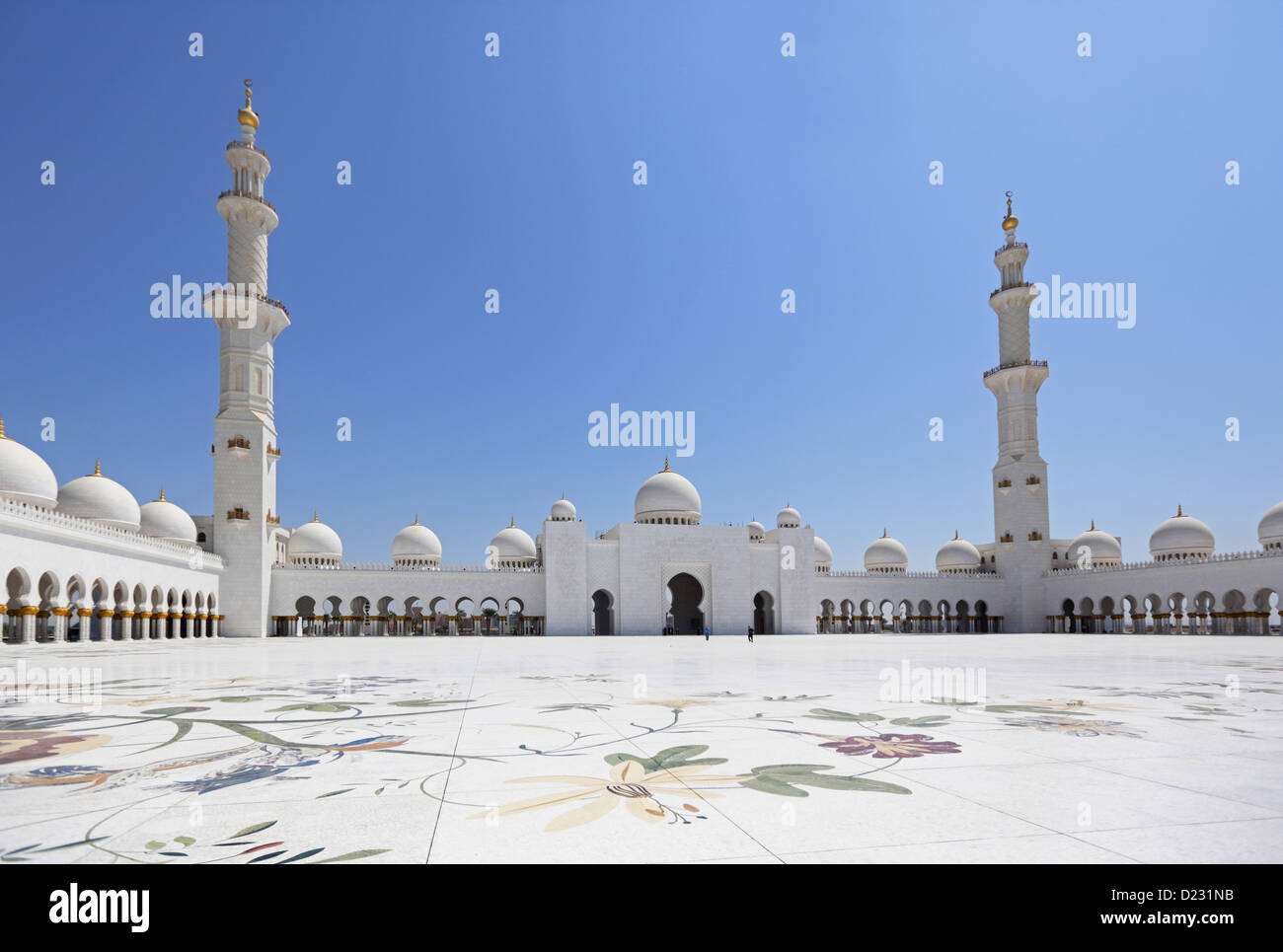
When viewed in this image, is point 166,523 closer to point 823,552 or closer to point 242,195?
point 242,195

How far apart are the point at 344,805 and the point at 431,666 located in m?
8.83

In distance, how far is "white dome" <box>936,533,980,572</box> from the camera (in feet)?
177

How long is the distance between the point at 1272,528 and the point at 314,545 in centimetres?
5023

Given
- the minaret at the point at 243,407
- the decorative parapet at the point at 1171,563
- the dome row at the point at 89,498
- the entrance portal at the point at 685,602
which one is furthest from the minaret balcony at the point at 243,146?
the decorative parapet at the point at 1171,563

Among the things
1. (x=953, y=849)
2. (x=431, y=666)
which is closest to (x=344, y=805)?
(x=953, y=849)

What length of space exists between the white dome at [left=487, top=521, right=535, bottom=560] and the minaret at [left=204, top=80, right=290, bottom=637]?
53.2ft

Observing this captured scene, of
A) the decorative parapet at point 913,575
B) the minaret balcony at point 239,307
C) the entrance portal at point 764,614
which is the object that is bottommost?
the entrance portal at point 764,614

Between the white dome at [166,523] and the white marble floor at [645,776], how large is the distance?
35.4 metres

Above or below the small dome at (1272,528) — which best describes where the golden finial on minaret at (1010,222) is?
above

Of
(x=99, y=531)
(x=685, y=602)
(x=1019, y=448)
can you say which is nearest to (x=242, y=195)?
(x=99, y=531)

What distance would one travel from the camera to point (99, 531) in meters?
26.9

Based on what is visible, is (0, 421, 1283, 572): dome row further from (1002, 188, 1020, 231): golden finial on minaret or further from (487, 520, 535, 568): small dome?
(1002, 188, 1020, 231): golden finial on minaret

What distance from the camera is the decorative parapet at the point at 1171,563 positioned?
36.9 metres

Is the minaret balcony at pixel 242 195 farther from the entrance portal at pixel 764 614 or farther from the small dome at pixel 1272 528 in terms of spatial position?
the small dome at pixel 1272 528
